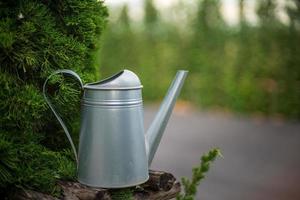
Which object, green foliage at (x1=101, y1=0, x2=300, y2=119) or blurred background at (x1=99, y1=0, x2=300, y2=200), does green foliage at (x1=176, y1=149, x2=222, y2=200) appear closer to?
blurred background at (x1=99, y1=0, x2=300, y2=200)

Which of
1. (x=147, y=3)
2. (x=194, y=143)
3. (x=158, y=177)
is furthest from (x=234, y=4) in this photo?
(x=158, y=177)

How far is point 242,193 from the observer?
3314mm

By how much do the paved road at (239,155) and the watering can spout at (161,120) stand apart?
81.0 inches

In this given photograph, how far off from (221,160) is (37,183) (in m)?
3.51

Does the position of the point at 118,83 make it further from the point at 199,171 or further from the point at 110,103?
the point at 199,171

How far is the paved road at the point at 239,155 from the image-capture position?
3.44 meters

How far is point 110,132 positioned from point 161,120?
299mm

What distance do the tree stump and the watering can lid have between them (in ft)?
1.13

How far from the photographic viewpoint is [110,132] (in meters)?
1.19

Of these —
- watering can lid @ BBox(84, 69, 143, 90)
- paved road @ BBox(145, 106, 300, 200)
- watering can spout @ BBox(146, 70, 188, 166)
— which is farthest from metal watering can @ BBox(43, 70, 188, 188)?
paved road @ BBox(145, 106, 300, 200)

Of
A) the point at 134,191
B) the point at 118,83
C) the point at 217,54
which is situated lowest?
the point at 134,191

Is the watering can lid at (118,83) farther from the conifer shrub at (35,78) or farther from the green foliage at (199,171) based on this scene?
the green foliage at (199,171)

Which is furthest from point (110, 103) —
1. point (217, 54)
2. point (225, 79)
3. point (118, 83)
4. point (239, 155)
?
point (217, 54)

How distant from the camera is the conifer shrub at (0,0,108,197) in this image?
112 centimetres
